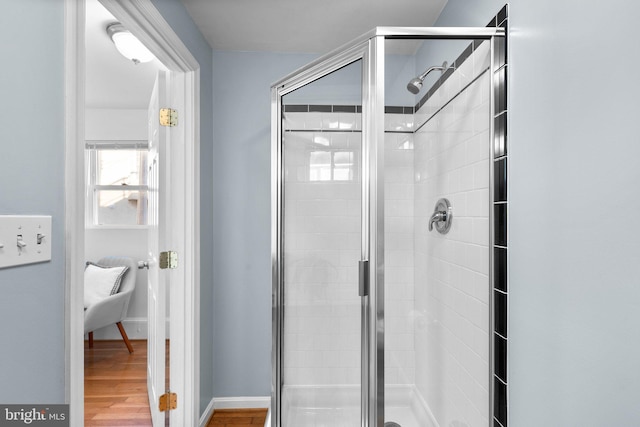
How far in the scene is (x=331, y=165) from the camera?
1368 mm

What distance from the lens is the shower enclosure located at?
4.05 feet

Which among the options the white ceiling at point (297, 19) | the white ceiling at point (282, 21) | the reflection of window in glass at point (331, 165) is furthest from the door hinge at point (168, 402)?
the white ceiling at point (297, 19)

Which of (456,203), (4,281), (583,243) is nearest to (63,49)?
(4,281)

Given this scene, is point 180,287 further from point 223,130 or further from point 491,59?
point 491,59

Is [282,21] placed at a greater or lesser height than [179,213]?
greater

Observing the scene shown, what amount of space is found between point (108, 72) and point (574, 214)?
3274 mm

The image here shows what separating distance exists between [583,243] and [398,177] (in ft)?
1.89

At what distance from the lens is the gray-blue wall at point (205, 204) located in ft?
6.86

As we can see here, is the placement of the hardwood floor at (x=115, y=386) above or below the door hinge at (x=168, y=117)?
below

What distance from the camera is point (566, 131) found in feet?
3.03


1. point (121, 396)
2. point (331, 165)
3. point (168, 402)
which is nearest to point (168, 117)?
point (331, 165)

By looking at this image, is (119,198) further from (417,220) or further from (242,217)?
(417,220)

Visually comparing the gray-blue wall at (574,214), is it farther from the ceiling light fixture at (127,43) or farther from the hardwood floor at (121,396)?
the ceiling light fixture at (127,43)

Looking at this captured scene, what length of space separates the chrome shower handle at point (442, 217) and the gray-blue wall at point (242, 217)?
1.37 m
